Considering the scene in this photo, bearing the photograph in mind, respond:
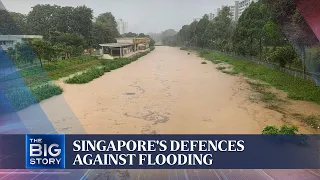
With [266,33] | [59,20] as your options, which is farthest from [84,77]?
[59,20]

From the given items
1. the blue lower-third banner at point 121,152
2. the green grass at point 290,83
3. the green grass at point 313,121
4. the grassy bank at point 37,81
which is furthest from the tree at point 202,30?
the blue lower-third banner at point 121,152

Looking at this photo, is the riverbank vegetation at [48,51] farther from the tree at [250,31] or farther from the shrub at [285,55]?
the shrub at [285,55]

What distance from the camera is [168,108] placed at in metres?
8.52

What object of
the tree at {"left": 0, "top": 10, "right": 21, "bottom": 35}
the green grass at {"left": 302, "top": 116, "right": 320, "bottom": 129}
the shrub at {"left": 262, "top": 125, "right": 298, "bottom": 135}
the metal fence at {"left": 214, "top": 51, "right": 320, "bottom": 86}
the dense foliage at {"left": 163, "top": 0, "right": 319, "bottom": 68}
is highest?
the tree at {"left": 0, "top": 10, "right": 21, "bottom": 35}

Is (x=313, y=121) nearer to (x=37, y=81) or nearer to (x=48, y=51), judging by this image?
(x=37, y=81)

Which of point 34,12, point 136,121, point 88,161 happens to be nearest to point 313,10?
point 136,121

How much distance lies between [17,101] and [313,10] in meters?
8.38

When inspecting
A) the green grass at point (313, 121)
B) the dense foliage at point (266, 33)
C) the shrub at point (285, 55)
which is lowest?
the green grass at point (313, 121)

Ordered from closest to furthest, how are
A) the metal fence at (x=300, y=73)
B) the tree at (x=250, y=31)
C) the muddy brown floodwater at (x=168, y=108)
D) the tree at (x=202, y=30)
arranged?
the muddy brown floodwater at (x=168, y=108)
the metal fence at (x=300, y=73)
the tree at (x=250, y=31)
the tree at (x=202, y=30)

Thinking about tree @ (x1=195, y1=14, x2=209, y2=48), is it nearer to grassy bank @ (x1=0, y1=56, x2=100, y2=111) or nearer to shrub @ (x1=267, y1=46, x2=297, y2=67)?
grassy bank @ (x1=0, y1=56, x2=100, y2=111)

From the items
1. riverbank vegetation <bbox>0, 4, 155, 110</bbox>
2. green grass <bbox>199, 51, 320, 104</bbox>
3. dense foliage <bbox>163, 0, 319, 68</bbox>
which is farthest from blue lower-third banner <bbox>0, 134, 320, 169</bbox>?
dense foliage <bbox>163, 0, 319, 68</bbox>

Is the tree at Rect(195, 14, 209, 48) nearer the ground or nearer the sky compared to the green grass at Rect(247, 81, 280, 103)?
nearer the sky

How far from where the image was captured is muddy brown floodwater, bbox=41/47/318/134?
6711 mm

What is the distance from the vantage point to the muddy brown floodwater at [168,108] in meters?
6.71
